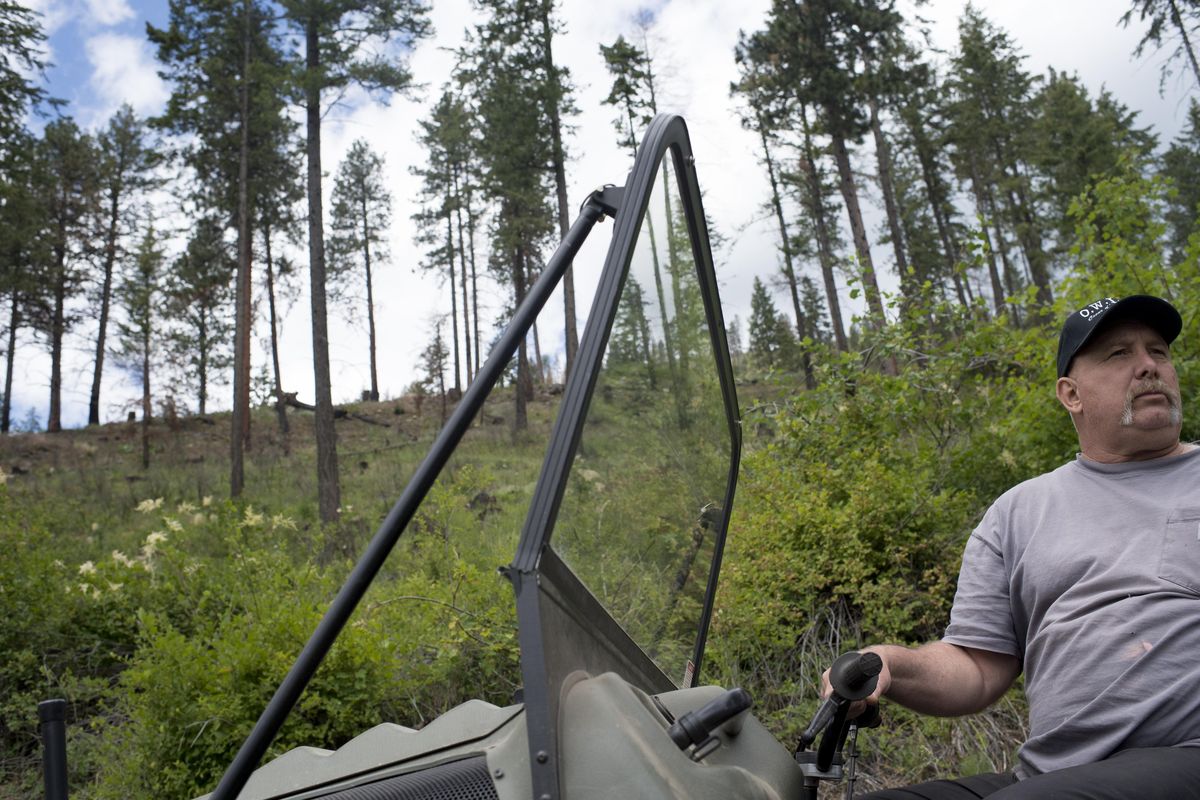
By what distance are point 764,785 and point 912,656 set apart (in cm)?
94

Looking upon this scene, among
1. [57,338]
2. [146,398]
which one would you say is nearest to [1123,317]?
[146,398]

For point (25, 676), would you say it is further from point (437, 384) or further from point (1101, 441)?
point (437, 384)

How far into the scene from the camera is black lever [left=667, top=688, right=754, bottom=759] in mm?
1138

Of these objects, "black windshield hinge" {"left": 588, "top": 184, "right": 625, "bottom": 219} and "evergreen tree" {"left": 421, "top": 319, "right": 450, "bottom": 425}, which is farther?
"evergreen tree" {"left": 421, "top": 319, "right": 450, "bottom": 425}

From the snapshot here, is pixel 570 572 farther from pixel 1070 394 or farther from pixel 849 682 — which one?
pixel 1070 394

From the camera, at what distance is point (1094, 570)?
1967 mm

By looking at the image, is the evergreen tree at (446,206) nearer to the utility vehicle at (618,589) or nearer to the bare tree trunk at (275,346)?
the bare tree trunk at (275,346)

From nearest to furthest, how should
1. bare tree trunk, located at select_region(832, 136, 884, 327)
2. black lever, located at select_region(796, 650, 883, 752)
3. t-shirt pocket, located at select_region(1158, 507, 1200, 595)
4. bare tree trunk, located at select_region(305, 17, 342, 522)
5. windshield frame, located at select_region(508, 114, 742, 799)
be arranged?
windshield frame, located at select_region(508, 114, 742, 799) < black lever, located at select_region(796, 650, 883, 752) < t-shirt pocket, located at select_region(1158, 507, 1200, 595) < bare tree trunk, located at select_region(305, 17, 342, 522) < bare tree trunk, located at select_region(832, 136, 884, 327)

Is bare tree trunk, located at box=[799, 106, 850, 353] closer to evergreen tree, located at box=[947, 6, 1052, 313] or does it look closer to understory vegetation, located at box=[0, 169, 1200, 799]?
evergreen tree, located at box=[947, 6, 1052, 313]

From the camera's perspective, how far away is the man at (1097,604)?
1733 millimetres

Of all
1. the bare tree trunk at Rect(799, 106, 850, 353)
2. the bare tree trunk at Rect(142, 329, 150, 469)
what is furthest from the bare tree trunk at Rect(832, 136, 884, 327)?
the bare tree trunk at Rect(142, 329, 150, 469)

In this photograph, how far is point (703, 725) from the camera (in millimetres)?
1137

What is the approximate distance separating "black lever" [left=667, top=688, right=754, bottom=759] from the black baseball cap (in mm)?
1538

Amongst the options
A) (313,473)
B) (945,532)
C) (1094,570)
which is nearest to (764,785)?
(1094,570)
